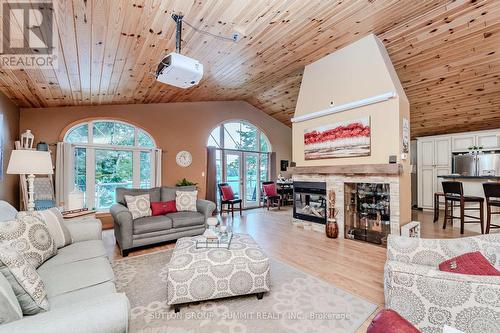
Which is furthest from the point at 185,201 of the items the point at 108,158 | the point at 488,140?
the point at 488,140

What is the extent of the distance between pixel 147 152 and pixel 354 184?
466cm

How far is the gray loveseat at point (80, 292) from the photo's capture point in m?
0.91

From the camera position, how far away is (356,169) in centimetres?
384

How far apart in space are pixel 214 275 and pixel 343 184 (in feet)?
9.91

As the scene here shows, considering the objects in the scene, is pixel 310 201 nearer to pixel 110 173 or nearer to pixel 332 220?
pixel 332 220

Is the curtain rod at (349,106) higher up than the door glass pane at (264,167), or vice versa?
the curtain rod at (349,106)

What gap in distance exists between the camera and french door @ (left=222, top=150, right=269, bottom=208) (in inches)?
280

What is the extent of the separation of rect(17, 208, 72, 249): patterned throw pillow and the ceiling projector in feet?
5.82

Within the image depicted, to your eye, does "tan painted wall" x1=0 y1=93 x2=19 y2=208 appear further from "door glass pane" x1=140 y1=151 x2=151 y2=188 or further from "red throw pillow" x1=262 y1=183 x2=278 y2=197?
"red throw pillow" x1=262 y1=183 x2=278 y2=197

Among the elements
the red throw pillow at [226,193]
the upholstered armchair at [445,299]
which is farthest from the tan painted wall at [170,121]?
the upholstered armchair at [445,299]

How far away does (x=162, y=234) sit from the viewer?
141 inches

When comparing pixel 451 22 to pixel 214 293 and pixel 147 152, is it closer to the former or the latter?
pixel 214 293

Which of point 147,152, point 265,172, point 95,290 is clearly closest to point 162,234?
point 95,290

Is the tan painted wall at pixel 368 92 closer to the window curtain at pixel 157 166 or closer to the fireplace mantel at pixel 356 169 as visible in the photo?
the fireplace mantel at pixel 356 169
